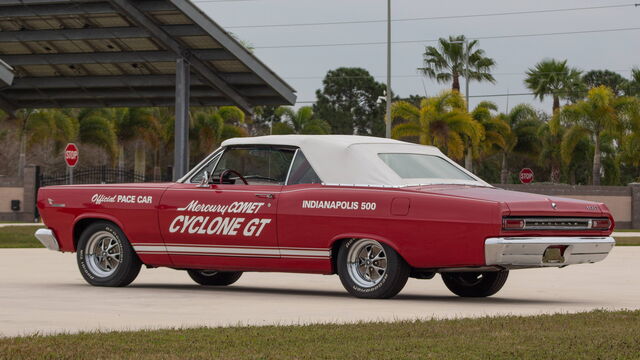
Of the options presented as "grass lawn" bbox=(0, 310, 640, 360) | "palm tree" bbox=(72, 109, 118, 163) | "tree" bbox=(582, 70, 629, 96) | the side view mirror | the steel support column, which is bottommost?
"grass lawn" bbox=(0, 310, 640, 360)

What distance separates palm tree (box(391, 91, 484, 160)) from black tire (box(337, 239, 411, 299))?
4564cm

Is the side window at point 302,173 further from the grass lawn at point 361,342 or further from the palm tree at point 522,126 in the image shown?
the palm tree at point 522,126

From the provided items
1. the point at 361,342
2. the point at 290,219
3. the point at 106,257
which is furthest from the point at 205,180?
the point at 361,342

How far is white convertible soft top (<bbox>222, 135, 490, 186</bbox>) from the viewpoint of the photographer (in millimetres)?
13258

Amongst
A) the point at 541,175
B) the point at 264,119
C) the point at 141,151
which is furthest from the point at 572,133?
the point at 264,119

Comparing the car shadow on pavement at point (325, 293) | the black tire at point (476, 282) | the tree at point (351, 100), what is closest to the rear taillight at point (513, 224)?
the car shadow on pavement at point (325, 293)

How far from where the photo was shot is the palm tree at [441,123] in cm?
5891

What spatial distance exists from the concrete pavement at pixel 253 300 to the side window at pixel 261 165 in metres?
1.24

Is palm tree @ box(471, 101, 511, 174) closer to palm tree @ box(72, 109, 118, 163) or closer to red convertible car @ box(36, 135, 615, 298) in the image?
palm tree @ box(72, 109, 118, 163)

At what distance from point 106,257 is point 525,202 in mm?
5151

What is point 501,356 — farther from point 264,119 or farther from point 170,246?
point 264,119

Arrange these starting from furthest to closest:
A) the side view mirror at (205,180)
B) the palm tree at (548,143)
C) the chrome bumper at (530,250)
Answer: the palm tree at (548,143) < the side view mirror at (205,180) < the chrome bumper at (530,250)

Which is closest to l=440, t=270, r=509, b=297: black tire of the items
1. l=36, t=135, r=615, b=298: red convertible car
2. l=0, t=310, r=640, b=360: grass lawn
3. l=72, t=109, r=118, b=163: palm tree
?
l=36, t=135, r=615, b=298: red convertible car

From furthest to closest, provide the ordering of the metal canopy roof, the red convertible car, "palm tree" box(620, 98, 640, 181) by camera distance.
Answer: "palm tree" box(620, 98, 640, 181), the metal canopy roof, the red convertible car
